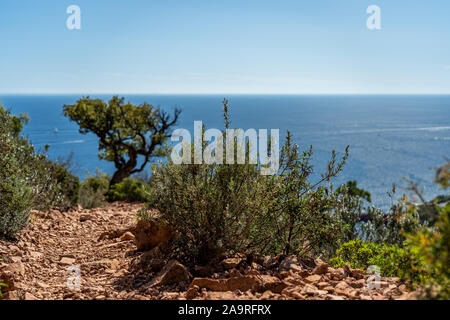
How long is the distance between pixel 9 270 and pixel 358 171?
69071 mm

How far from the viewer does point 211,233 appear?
484 cm

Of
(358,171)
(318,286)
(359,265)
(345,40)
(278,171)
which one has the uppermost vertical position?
(345,40)

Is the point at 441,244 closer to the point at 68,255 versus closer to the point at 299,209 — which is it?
the point at 299,209

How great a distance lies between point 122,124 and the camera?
60.3 feet

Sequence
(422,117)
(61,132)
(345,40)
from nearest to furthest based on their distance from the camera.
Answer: (345,40), (61,132), (422,117)

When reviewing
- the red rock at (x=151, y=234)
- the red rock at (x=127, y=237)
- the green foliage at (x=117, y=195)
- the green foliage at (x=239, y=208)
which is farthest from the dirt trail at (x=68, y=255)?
the green foliage at (x=117, y=195)

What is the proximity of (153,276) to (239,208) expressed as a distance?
1302 millimetres

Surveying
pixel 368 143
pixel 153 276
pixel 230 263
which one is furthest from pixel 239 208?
pixel 368 143

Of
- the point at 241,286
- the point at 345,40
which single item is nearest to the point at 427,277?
the point at 241,286

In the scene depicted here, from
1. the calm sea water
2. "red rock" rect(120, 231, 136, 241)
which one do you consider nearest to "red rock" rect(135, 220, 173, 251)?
"red rock" rect(120, 231, 136, 241)

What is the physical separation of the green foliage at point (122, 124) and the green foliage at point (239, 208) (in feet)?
43.6

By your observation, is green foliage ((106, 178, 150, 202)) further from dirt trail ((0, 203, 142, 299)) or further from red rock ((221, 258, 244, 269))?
red rock ((221, 258, 244, 269))

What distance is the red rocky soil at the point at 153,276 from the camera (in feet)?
12.4

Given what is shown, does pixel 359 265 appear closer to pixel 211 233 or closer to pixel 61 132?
pixel 211 233
